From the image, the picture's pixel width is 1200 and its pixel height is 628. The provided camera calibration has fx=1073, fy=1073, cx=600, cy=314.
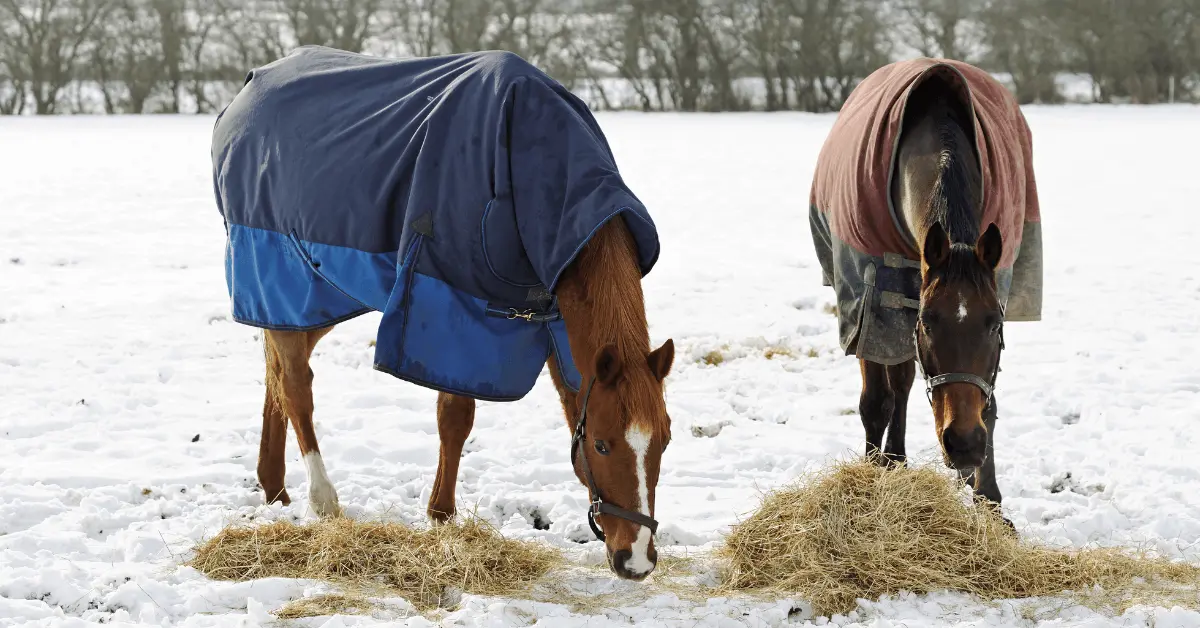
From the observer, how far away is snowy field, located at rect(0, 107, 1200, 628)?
3.26m

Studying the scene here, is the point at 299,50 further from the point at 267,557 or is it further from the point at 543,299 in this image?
the point at 267,557

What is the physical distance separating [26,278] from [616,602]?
7.05 m

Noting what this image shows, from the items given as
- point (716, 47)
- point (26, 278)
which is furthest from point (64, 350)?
point (716, 47)

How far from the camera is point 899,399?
4379 millimetres

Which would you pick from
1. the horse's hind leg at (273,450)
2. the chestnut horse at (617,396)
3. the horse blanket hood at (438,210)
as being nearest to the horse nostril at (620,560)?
the chestnut horse at (617,396)

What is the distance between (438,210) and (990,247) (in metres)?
1.71

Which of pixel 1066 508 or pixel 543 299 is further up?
pixel 543 299

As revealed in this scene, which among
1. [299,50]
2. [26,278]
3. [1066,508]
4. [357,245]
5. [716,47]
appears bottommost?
[1066,508]

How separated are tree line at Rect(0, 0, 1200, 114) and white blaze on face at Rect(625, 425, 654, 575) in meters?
27.5

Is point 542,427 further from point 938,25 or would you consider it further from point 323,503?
point 938,25

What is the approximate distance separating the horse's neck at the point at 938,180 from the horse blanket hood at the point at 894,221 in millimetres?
47

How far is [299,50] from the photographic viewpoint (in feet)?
14.8

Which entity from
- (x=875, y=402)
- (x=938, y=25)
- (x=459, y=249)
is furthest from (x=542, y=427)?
(x=938, y=25)

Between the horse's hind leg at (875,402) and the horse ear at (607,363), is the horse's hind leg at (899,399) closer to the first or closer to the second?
the horse's hind leg at (875,402)
